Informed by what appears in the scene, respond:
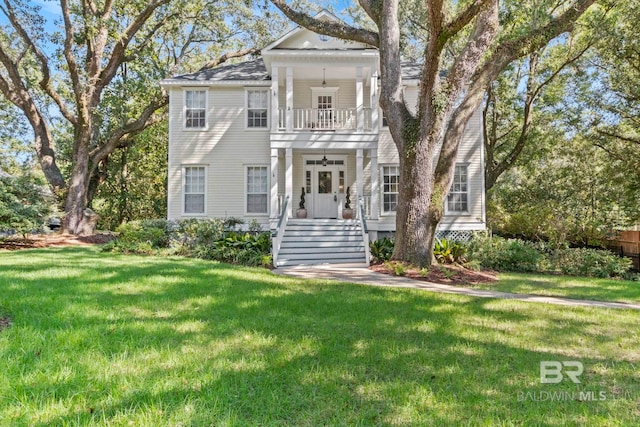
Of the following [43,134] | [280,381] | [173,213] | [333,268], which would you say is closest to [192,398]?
[280,381]

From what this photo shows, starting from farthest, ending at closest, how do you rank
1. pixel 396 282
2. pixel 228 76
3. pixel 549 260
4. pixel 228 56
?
pixel 228 56
pixel 228 76
pixel 549 260
pixel 396 282

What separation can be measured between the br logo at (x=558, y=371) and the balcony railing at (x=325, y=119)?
11.6 metres

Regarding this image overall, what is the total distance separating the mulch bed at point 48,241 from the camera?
534 inches

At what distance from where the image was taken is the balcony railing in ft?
47.8

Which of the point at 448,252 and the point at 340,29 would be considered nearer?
the point at 340,29

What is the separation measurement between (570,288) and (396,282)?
3.92 m

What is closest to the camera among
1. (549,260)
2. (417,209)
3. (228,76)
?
(417,209)

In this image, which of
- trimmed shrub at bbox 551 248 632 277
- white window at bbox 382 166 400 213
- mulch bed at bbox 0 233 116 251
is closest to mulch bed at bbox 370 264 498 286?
trimmed shrub at bbox 551 248 632 277

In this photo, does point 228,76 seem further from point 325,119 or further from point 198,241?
point 198,241

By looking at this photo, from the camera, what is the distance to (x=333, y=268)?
1039 centimetres

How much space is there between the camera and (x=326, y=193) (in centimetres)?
1562

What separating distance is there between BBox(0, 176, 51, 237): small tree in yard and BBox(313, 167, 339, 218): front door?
1006cm

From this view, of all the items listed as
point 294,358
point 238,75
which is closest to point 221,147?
point 238,75

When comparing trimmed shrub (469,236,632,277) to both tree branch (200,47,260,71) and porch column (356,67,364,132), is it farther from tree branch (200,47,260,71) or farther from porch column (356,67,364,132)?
tree branch (200,47,260,71)
